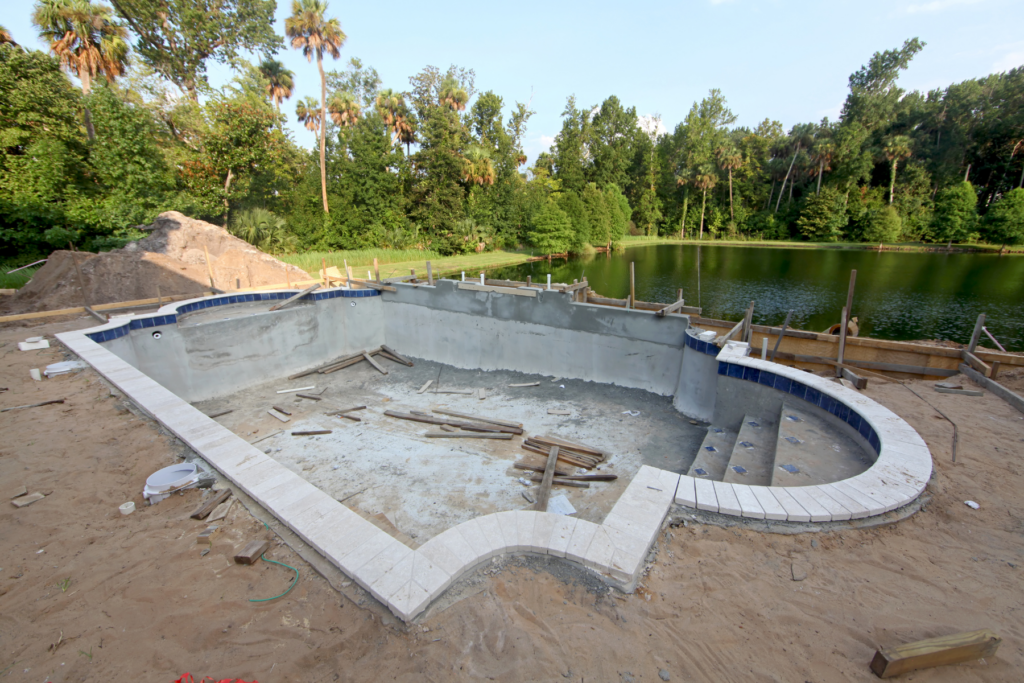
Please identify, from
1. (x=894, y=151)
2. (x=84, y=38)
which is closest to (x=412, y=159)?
(x=84, y=38)

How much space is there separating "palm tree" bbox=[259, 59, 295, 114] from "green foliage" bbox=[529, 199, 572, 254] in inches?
961

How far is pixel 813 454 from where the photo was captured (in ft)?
15.6

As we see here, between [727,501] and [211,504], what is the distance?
4231 millimetres

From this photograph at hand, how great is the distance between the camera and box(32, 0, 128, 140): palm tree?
20.4 meters

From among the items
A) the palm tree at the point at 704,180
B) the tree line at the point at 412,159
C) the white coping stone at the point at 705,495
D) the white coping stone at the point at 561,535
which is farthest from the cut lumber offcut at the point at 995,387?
the palm tree at the point at 704,180

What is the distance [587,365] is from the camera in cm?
1063

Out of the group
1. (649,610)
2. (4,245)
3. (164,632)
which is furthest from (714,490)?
(4,245)

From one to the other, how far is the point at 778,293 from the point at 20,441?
2723 cm

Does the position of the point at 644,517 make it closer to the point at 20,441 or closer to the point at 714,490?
the point at 714,490

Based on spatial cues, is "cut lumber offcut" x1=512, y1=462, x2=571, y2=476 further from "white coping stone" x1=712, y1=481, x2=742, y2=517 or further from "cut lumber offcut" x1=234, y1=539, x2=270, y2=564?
"cut lumber offcut" x1=234, y1=539, x2=270, y2=564

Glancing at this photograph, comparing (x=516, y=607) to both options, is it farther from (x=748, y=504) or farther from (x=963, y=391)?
(x=963, y=391)

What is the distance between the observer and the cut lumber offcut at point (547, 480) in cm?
522

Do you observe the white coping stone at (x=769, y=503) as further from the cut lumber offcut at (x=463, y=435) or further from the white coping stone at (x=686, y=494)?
the cut lumber offcut at (x=463, y=435)

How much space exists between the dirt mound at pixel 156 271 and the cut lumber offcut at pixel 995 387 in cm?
1851
